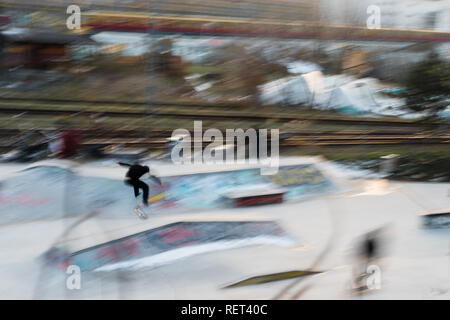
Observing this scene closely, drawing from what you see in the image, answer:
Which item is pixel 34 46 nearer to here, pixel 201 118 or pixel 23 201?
pixel 201 118

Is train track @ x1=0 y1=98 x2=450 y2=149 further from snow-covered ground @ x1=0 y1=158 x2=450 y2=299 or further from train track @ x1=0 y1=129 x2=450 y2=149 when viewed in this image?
snow-covered ground @ x1=0 y1=158 x2=450 y2=299

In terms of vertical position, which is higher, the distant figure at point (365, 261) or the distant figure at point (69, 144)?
the distant figure at point (69, 144)

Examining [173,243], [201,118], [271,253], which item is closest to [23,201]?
[173,243]

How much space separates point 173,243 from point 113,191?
195 cm

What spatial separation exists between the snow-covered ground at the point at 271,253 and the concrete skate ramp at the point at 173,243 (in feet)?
0.42

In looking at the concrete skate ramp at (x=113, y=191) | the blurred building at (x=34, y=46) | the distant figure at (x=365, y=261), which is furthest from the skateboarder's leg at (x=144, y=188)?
the blurred building at (x=34, y=46)

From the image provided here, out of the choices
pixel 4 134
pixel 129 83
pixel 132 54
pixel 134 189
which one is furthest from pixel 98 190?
pixel 132 54

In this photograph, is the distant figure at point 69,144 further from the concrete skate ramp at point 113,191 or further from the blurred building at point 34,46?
the blurred building at point 34,46

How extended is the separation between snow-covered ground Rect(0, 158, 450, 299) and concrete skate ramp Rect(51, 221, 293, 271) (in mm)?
128

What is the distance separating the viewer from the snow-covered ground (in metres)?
6.48

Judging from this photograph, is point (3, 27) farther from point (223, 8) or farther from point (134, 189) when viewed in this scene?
point (134, 189)

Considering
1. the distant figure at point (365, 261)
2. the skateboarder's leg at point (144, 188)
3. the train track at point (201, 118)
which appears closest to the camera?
the distant figure at point (365, 261)

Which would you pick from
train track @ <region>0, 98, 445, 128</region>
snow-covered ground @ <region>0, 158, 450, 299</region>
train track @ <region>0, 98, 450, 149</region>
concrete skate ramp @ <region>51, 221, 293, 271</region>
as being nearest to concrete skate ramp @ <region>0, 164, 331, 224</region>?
snow-covered ground @ <region>0, 158, 450, 299</region>

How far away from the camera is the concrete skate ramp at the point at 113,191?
8.02 metres
